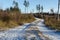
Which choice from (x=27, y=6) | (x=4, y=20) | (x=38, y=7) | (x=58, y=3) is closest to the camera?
(x=4, y=20)

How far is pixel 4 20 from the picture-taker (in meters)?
29.1

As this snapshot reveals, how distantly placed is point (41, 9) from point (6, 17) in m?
77.3

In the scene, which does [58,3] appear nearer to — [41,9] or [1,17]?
[1,17]

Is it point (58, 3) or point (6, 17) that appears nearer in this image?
point (6, 17)

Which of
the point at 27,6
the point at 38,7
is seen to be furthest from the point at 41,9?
the point at 27,6

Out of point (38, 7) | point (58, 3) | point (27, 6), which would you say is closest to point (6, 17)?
point (58, 3)

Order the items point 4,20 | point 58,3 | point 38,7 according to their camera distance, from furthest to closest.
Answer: point 38,7 → point 58,3 → point 4,20

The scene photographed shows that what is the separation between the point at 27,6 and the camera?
7781cm

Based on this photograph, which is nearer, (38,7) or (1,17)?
(1,17)

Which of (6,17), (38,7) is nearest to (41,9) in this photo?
(38,7)

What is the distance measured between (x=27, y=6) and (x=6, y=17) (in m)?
47.9

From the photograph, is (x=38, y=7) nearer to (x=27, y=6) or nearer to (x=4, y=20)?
(x=27, y=6)

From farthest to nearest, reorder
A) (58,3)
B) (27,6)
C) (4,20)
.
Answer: (27,6), (58,3), (4,20)

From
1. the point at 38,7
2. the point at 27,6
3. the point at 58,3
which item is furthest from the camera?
the point at 38,7
